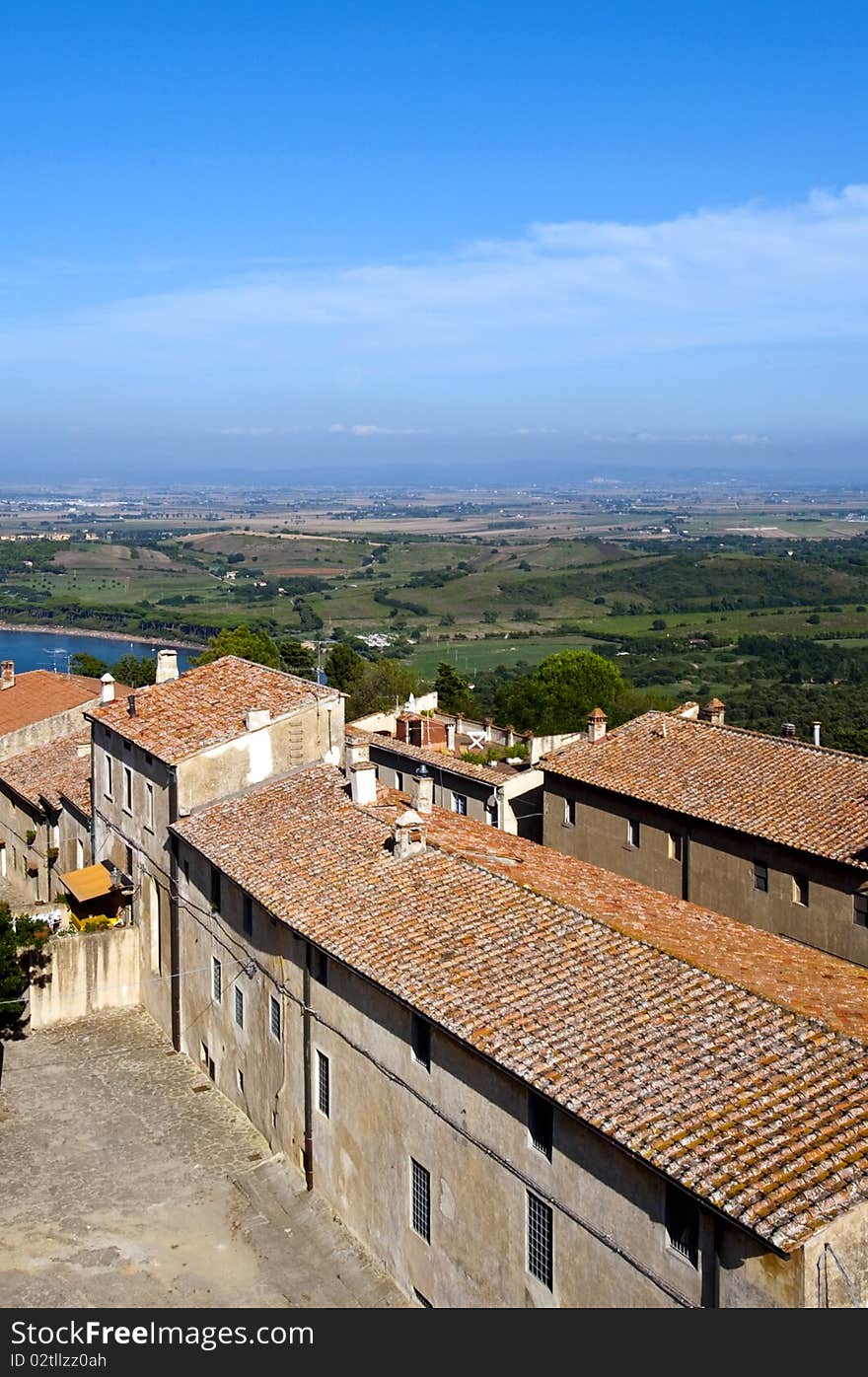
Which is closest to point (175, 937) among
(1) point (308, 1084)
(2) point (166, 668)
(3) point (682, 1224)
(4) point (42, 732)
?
(1) point (308, 1084)

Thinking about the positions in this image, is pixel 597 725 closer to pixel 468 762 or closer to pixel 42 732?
pixel 468 762

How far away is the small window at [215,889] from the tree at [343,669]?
2762cm

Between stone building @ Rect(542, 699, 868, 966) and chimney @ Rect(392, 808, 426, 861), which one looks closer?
chimney @ Rect(392, 808, 426, 861)

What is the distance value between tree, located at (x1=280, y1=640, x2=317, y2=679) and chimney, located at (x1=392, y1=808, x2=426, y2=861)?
104 feet

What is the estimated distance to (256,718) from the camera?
850 inches

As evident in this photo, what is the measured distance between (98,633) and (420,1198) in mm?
106178

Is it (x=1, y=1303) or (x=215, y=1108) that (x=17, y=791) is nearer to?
(x=215, y=1108)

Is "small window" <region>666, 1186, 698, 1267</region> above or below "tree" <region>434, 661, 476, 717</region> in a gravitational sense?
above

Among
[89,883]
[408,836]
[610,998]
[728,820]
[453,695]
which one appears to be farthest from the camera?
[453,695]

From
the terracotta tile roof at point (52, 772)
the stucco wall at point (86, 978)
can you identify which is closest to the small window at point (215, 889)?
the stucco wall at point (86, 978)

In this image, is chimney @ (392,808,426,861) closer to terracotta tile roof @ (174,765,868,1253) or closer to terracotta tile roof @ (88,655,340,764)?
terracotta tile roof @ (174,765,868,1253)

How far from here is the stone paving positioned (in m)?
14.4

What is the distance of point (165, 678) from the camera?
92.8ft

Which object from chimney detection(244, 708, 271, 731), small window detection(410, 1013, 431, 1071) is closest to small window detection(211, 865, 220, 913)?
chimney detection(244, 708, 271, 731)
